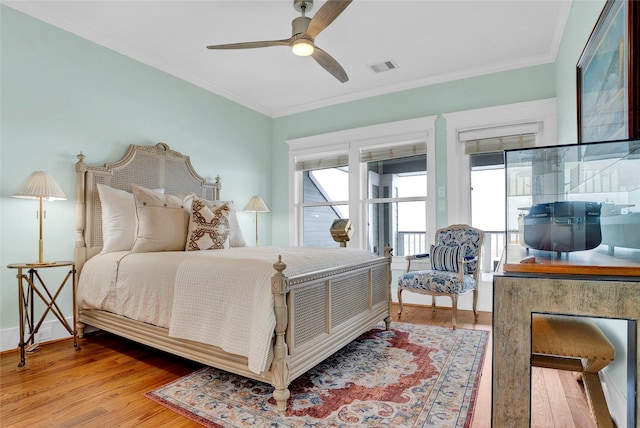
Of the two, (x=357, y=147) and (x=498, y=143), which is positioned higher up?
(x=357, y=147)


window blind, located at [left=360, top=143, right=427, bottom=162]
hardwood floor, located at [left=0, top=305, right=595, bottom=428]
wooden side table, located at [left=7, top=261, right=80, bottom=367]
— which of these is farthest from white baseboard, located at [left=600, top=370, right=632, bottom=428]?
wooden side table, located at [left=7, top=261, right=80, bottom=367]

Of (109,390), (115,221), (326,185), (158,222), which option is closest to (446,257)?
(326,185)

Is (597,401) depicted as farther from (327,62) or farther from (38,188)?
(38,188)

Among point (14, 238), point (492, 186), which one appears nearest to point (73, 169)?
point (14, 238)

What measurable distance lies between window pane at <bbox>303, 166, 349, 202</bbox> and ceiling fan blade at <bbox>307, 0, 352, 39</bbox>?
2.64 m

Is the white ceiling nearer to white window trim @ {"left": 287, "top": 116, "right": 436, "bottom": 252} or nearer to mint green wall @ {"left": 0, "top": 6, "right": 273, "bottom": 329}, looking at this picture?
mint green wall @ {"left": 0, "top": 6, "right": 273, "bottom": 329}

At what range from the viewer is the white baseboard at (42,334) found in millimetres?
2732

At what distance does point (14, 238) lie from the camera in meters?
2.81

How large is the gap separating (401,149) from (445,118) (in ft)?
2.16

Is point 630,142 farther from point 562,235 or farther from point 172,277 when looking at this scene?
point 172,277

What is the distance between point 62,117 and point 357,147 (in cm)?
335

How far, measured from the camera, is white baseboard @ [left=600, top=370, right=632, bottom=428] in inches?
63.0

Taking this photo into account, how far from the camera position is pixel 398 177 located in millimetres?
4781

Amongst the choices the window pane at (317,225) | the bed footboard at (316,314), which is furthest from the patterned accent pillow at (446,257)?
the window pane at (317,225)
